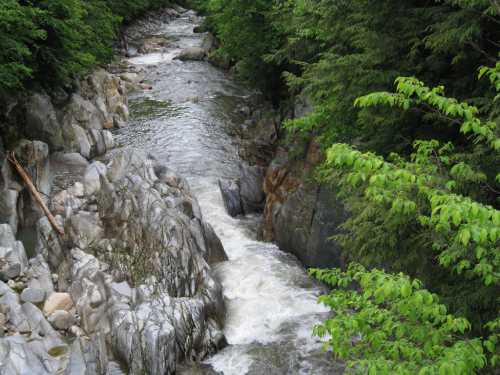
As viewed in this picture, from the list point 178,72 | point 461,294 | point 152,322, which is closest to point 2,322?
point 152,322

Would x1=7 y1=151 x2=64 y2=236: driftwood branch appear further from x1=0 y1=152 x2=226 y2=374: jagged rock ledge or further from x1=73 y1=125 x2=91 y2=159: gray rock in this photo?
x1=73 y1=125 x2=91 y2=159: gray rock

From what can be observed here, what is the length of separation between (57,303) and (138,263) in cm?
215

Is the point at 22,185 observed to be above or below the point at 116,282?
above

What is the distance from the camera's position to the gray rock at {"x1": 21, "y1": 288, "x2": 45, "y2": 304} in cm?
1134

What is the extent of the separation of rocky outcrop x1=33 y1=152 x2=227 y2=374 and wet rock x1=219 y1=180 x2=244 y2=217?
9.26 feet

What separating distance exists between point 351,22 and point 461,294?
20.8 ft

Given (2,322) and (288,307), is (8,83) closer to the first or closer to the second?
(2,322)

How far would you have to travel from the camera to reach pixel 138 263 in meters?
12.4

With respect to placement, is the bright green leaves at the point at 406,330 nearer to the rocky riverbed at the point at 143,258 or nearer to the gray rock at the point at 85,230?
the rocky riverbed at the point at 143,258

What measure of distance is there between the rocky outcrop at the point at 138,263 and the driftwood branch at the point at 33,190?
20 centimetres

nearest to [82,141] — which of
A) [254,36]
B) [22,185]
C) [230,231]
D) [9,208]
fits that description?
[22,185]

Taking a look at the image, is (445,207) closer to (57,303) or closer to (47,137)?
(57,303)

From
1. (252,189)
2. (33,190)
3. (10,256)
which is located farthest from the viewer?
(252,189)

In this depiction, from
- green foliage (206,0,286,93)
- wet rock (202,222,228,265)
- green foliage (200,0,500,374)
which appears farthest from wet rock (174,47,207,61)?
green foliage (200,0,500,374)
